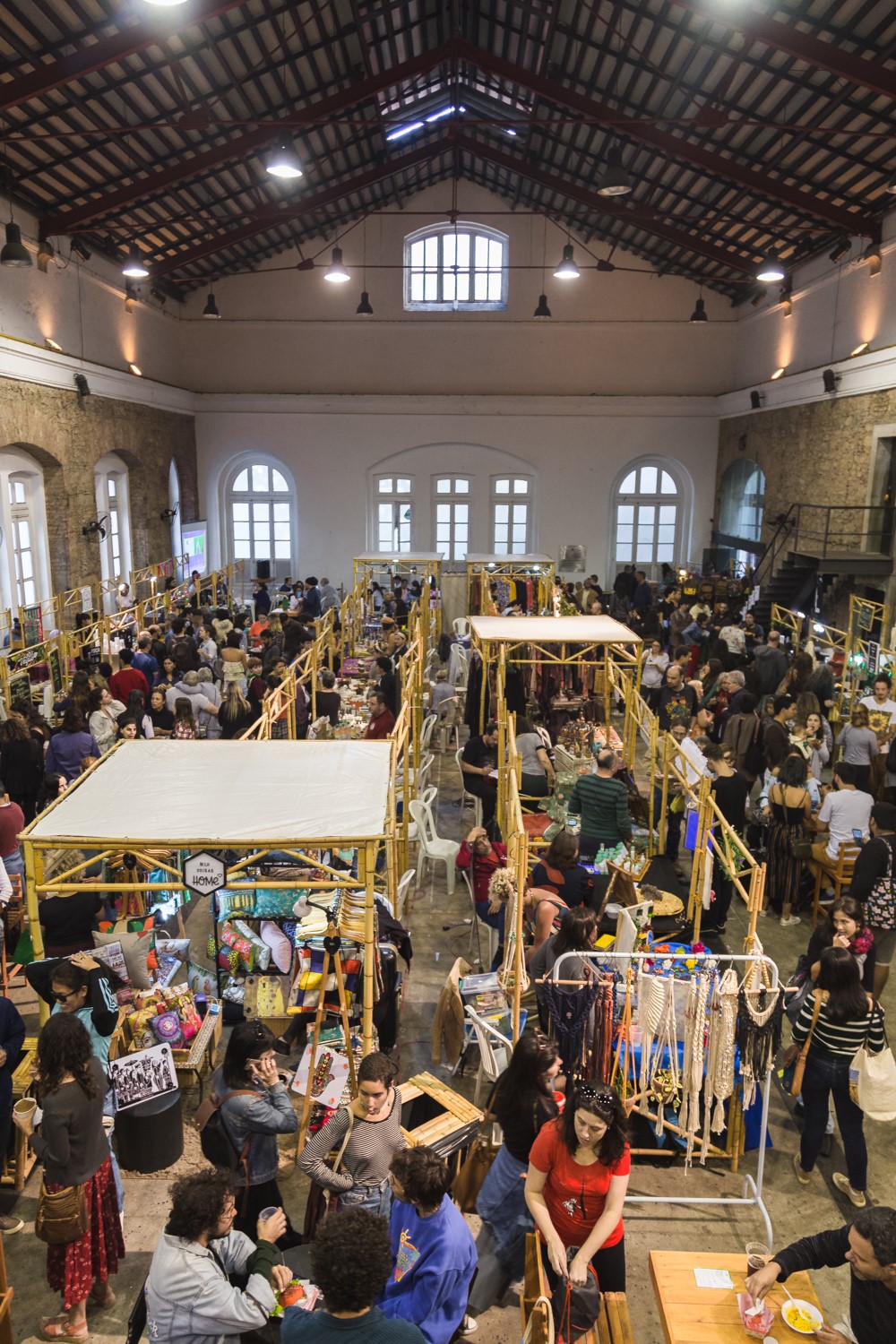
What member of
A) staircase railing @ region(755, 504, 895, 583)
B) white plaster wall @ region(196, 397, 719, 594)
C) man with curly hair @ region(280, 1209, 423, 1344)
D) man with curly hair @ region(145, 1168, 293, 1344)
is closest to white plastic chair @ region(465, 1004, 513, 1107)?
man with curly hair @ region(145, 1168, 293, 1344)

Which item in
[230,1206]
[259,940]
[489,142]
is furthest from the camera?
[489,142]

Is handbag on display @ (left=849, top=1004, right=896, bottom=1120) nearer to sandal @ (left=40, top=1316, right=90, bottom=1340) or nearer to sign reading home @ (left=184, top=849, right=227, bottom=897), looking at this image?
sign reading home @ (left=184, top=849, right=227, bottom=897)

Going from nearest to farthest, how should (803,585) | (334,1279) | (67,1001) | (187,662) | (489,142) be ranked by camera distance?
(334,1279) → (67,1001) → (187,662) → (803,585) → (489,142)

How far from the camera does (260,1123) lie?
3639mm

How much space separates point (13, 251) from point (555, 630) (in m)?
7.88

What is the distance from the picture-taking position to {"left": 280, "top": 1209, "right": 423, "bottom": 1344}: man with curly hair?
8.46ft

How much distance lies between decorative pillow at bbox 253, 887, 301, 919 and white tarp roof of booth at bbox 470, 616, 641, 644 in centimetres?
437

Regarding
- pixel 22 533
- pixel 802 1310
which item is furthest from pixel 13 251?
pixel 802 1310

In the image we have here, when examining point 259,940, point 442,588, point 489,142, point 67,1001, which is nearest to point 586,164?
point 489,142

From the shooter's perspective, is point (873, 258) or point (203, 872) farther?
point (873, 258)

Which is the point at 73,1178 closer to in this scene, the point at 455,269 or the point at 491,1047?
the point at 491,1047

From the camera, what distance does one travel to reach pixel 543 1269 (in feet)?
11.2

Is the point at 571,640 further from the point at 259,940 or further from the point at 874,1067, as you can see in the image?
the point at 874,1067

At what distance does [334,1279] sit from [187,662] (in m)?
8.93
